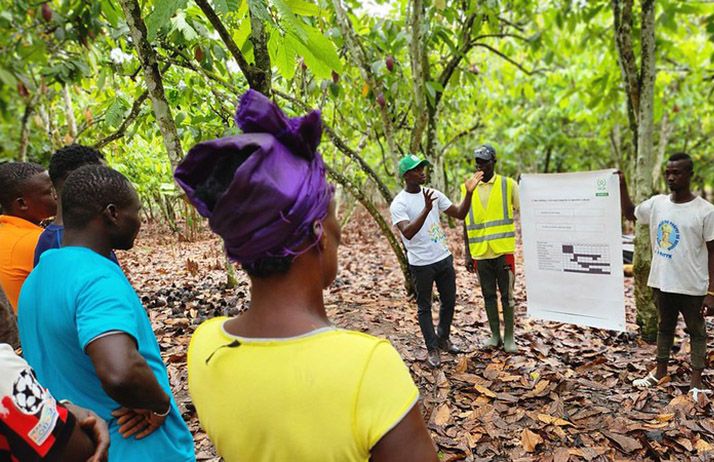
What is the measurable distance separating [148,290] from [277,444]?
6.57 metres

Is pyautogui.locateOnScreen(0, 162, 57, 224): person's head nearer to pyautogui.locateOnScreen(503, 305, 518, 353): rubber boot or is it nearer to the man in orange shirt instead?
the man in orange shirt

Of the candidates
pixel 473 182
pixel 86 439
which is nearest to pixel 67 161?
pixel 86 439

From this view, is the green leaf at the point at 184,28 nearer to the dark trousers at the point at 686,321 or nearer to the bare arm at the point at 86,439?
the bare arm at the point at 86,439

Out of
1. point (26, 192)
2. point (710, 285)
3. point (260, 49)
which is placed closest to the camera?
point (260, 49)

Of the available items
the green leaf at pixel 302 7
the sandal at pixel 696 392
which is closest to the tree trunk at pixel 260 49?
the green leaf at pixel 302 7

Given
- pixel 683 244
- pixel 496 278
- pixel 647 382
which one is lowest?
pixel 647 382

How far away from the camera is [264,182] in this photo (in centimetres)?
94

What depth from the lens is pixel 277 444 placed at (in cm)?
94

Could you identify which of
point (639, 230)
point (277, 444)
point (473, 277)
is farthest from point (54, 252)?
point (473, 277)

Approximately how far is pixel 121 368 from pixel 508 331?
12.3ft

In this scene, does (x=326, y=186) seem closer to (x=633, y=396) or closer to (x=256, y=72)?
(x=256, y=72)

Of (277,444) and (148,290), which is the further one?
(148,290)

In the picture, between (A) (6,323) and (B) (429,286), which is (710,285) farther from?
(A) (6,323)

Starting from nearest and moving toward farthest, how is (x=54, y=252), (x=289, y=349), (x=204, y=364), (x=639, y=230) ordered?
(x=289, y=349) < (x=204, y=364) < (x=54, y=252) < (x=639, y=230)
